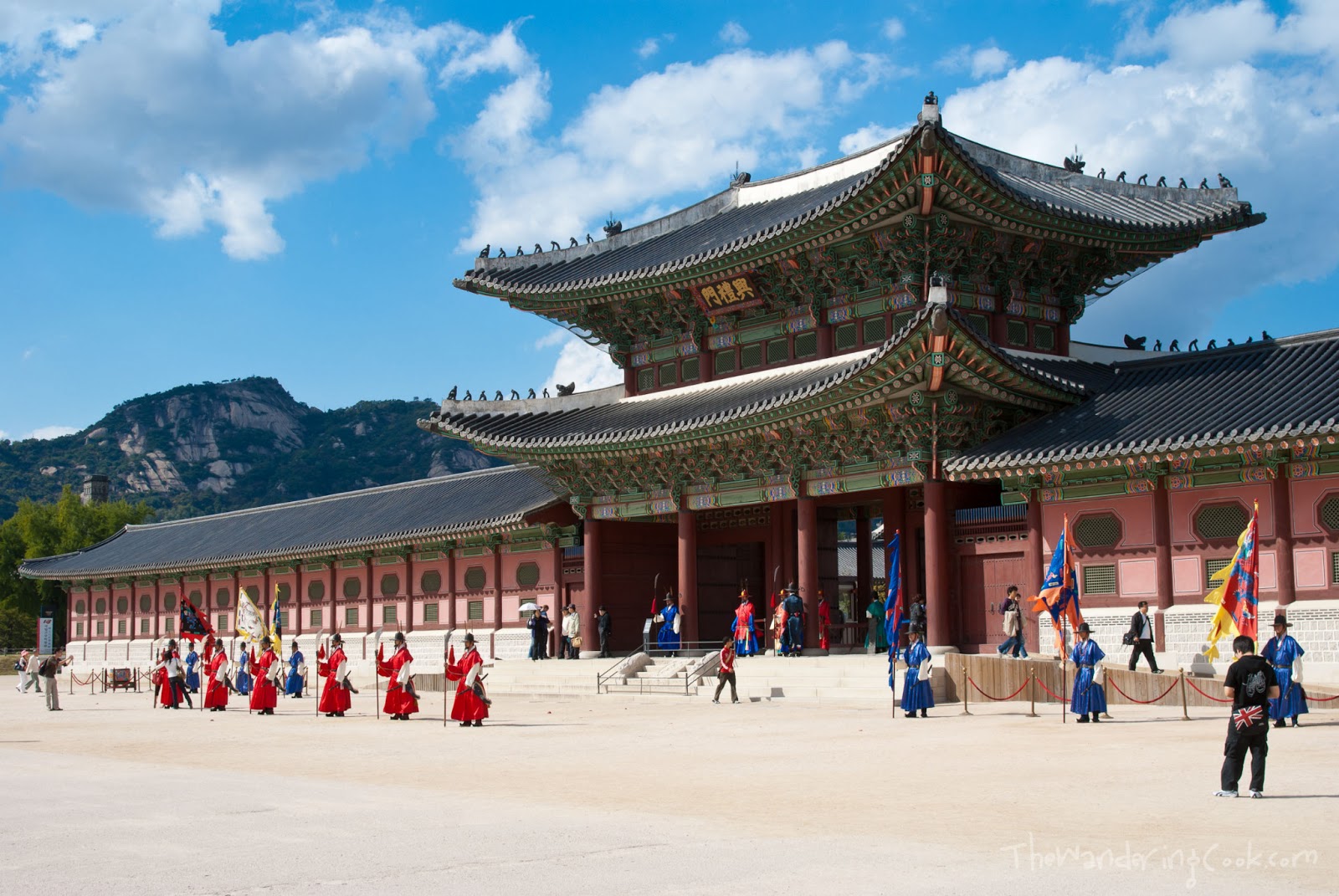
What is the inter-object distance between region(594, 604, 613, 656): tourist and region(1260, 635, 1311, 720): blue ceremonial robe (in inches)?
715

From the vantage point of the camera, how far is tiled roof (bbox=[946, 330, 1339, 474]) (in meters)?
23.1

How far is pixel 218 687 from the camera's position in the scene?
2912cm

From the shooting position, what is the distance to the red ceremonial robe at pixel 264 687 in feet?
88.6

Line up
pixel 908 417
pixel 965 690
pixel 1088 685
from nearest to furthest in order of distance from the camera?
pixel 1088 685
pixel 965 690
pixel 908 417

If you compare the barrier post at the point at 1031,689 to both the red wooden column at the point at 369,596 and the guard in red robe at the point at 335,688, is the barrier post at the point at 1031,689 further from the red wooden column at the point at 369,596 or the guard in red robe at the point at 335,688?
the red wooden column at the point at 369,596

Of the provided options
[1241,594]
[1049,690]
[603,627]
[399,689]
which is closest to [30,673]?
[603,627]

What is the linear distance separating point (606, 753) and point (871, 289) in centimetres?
1597

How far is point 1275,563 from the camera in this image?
23.7 metres

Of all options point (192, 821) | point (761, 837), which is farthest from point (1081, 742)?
point (192, 821)

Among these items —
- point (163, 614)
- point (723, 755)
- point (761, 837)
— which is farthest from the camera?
point (163, 614)

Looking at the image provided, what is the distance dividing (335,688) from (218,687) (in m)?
4.23

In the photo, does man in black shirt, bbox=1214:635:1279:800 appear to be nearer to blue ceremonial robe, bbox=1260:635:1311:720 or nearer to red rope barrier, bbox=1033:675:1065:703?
blue ceremonial robe, bbox=1260:635:1311:720

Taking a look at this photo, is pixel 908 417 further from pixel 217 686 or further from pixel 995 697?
pixel 217 686

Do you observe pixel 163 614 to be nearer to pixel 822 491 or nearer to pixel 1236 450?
pixel 822 491
